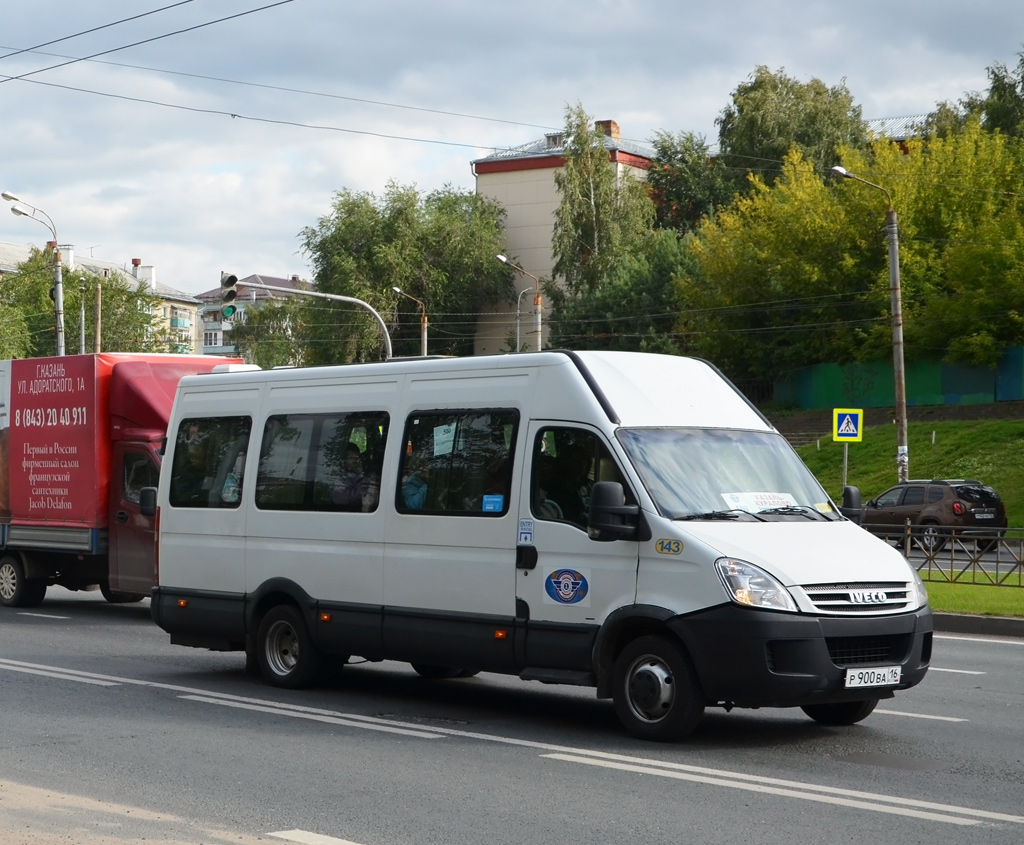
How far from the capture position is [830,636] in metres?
8.20

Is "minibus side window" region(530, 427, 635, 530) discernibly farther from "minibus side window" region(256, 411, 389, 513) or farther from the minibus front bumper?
"minibus side window" region(256, 411, 389, 513)

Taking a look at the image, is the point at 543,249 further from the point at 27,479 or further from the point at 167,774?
the point at 167,774

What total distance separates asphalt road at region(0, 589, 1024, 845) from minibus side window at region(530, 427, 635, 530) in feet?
4.64

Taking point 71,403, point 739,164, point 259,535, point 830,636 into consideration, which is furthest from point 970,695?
point 739,164

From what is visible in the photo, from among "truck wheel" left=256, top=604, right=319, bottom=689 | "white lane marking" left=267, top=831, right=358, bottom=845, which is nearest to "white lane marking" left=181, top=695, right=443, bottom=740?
"truck wheel" left=256, top=604, right=319, bottom=689

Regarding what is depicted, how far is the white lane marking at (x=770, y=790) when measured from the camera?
6.63 metres

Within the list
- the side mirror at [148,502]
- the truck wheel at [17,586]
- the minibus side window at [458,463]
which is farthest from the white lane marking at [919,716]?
the truck wheel at [17,586]

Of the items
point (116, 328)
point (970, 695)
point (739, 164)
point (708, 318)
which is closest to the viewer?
point (970, 695)

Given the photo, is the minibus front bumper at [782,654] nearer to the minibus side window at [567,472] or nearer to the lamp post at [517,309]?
the minibus side window at [567,472]

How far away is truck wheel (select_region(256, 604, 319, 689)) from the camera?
35.6 ft

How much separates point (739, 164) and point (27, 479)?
54397 millimetres

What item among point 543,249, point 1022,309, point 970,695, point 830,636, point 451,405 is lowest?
point 970,695

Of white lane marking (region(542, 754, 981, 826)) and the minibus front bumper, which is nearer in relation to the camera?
white lane marking (region(542, 754, 981, 826))

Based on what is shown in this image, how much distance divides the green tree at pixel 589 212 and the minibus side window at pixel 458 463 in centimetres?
5476
